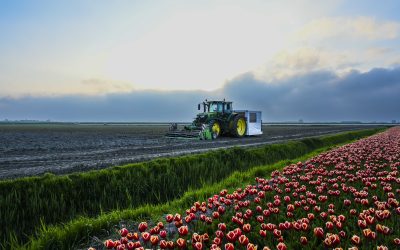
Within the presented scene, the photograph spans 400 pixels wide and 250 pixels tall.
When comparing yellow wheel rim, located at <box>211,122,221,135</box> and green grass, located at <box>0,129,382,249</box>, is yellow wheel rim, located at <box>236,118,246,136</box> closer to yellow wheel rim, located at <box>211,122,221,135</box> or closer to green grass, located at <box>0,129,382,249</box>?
yellow wheel rim, located at <box>211,122,221,135</box>

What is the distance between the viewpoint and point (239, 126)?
38.6m

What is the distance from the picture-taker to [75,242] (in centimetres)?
673

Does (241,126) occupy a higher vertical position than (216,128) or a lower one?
higher

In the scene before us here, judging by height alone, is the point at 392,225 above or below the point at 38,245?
above

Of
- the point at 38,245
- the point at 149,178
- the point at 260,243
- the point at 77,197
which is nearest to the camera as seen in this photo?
the point at 260,243

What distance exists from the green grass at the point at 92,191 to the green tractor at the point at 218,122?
18.4m

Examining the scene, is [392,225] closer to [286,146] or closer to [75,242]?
[75,242]

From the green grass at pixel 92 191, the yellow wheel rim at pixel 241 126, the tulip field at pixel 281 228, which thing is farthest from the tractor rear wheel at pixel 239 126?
the tulip field at pixel 281 228

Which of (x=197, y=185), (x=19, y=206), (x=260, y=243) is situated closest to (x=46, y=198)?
(x=19, y=206)

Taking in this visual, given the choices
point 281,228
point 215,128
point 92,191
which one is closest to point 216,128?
point 215,128

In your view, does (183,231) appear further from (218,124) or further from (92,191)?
(218,124)

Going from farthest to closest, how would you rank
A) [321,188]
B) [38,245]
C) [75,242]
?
[321,188] < [75,242] < [38,245]

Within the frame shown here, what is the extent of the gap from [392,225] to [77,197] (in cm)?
826

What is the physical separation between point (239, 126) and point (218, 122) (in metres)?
2.80
